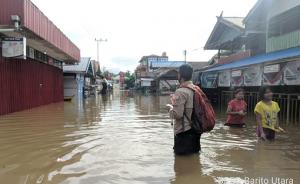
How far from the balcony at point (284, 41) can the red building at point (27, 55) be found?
11859mm

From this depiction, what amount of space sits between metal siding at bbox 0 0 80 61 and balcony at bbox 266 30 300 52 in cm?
1186

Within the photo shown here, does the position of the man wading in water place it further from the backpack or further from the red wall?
the red wall

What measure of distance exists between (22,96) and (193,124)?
15237 mm

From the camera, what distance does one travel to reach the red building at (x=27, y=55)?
1533cm

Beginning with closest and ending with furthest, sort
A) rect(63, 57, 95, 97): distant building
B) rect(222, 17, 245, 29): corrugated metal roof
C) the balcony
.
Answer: the balcony
rect(222, 17, 245, 29): corrugated metal roof
rect(63, 57, 95, 97): distant building

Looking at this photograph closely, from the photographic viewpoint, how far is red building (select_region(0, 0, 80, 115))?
1533 cm

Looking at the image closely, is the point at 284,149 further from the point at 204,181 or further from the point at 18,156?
the point at 18,156

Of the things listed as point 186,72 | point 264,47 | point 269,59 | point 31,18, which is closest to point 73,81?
point 264,47

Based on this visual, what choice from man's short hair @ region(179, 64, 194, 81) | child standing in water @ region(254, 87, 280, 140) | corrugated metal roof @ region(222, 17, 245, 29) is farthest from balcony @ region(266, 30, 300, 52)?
man's short hair @ region(179, 64, 194, 81)

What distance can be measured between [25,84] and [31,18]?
5210mm

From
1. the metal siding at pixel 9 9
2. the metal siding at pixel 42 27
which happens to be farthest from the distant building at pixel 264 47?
the metal siding at pixel 9 9

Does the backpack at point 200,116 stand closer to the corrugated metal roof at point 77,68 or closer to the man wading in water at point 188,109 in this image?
the man wading in water at point 188,109

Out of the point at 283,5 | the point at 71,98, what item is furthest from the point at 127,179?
the point at 71,98

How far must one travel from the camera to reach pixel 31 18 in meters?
16.3
